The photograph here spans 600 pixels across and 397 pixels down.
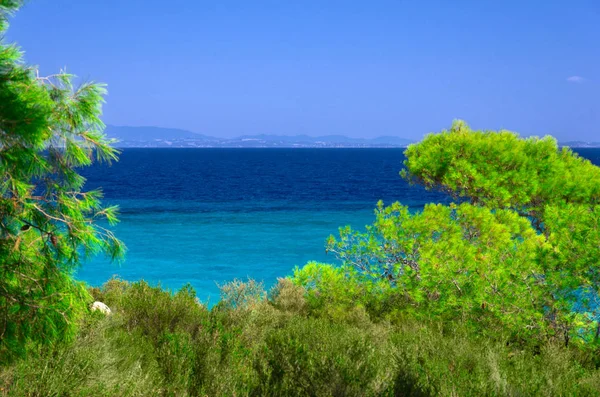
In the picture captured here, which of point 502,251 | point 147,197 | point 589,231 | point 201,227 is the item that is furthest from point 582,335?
point 147,197

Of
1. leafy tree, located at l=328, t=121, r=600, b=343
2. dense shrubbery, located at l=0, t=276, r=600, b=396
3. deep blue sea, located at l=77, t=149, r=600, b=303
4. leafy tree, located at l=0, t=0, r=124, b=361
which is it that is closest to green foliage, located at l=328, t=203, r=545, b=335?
leafy tree, located at l=328, t=121, r=600, b=343

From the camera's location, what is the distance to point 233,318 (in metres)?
8.62

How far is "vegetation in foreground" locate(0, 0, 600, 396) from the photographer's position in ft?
14.6

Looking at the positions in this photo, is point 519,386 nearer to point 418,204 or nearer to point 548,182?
point 548,182

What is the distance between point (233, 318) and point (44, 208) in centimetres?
455

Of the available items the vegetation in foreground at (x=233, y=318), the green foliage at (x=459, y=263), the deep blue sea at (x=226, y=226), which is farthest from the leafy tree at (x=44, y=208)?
the deep blue sea at (x=226, y=226)

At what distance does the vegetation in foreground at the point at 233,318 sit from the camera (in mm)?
4453

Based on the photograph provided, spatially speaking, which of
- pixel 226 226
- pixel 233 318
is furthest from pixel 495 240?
pixel 226 226

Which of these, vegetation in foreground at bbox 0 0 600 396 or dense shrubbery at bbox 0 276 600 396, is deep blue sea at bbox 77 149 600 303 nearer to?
vegetation in foreground at bbox 0 0 600 396

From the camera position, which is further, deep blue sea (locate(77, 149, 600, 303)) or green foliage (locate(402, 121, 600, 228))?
deep blue sea (locate(77, 149, 600, 303))

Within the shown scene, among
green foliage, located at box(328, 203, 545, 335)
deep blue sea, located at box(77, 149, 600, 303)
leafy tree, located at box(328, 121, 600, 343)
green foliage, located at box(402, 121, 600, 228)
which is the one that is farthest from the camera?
deep blue sea, located at box(77, 149, 600, 303)

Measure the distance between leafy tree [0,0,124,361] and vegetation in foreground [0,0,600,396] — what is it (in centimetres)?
1

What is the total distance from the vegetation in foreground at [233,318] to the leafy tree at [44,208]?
0.04 feet

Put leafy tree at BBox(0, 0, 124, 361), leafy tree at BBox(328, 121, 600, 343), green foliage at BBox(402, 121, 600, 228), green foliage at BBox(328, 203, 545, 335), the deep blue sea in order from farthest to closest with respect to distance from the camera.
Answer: the deep blue sea → green foliage at BBox(402, 121, 600, 228) → green foliage at BBox(328, 203, 545, 335) → leafy tree at BBox(328, 121, 600, 343) → leafy tree at BBox(0, 0, 124, 361)
